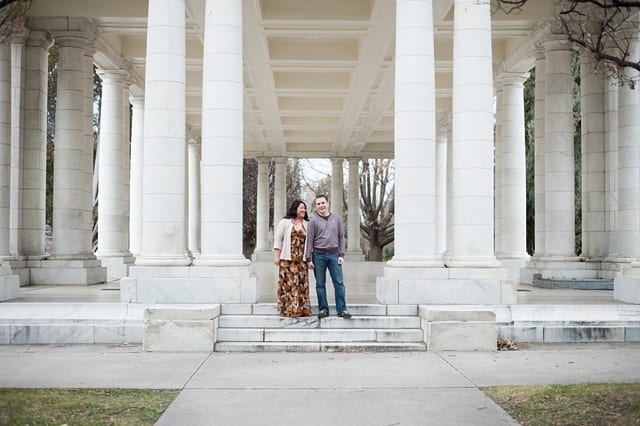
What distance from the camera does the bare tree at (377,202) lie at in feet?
239

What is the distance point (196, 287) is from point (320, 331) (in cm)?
387

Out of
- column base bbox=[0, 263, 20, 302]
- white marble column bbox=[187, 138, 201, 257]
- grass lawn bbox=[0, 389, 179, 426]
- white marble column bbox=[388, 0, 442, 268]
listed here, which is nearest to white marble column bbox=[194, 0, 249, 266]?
white marble column bbox=[388, 0, 442, 268]

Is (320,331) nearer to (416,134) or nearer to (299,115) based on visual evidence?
Answer: (416,134)

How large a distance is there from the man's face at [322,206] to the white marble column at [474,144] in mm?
4449

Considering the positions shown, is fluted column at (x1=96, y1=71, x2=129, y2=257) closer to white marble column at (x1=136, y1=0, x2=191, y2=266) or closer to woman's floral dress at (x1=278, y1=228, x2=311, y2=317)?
white marble column at (x1=136, y1=0, x2=191, y2=266)

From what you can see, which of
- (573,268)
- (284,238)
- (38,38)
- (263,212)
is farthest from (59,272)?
(263,212)

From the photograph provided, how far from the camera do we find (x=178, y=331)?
17.0m

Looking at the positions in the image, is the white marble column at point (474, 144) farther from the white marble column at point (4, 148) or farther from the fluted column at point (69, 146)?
the fluted column at point (69, 146)

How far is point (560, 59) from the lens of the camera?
28.3 metres

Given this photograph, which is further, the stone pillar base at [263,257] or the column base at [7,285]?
the stone pillar base at [263,257]

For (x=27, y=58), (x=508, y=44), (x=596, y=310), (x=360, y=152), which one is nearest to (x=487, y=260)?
(x=596, y=310)

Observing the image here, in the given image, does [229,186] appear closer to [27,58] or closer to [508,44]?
[27,58]

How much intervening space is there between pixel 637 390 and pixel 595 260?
16818 millimetres

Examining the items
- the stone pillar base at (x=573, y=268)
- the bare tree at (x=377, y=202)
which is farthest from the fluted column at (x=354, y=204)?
the stone pillar base at (x=573, y=268)
